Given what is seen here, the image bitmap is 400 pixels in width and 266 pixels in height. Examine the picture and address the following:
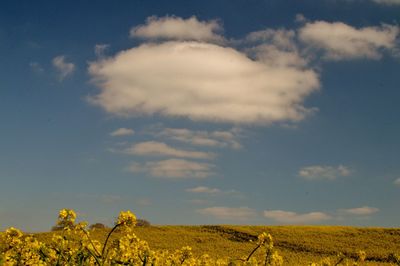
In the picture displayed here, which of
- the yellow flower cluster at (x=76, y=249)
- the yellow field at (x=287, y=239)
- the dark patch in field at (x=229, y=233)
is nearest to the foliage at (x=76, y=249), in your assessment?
the yellow flower cluster at (x=76, y=249)

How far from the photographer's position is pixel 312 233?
62125mm

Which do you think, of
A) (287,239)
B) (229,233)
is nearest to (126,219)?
(287,239)

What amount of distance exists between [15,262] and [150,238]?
54471 millimetres

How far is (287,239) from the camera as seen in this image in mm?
58000

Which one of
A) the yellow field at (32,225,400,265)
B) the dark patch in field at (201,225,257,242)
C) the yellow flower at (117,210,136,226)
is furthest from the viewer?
the dark patch in field at (201,225,257,242)

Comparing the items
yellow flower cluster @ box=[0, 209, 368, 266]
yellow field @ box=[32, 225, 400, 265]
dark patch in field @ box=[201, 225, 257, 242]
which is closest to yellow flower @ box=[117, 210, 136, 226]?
yellow flower cluster @ box=[0, 209, 368, 266]

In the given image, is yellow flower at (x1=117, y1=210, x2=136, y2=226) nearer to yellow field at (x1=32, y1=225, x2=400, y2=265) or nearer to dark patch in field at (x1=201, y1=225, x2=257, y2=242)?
yellow field at (x1=32, y1=225, x2=400, y2=265)

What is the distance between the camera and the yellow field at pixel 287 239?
49781 mm

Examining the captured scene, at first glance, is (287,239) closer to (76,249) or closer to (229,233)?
(229,233)

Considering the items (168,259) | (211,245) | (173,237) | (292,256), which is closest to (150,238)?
(173,237)

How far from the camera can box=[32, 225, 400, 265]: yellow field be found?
49.8m

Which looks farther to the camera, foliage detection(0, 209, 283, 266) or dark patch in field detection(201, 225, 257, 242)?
dark patch in field detection(201, 225, 257, 242)

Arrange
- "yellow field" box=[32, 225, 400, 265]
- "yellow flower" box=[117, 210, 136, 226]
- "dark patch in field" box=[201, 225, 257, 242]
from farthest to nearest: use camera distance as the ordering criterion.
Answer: "dark patch in field" box=[201, 225, 257, 242] < "yellow field" box=[32, 225, 400, 265] < "yellow flower" box=[117, 210, 136, 226]

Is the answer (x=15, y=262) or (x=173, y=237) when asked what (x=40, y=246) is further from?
(x=173, y=237)
